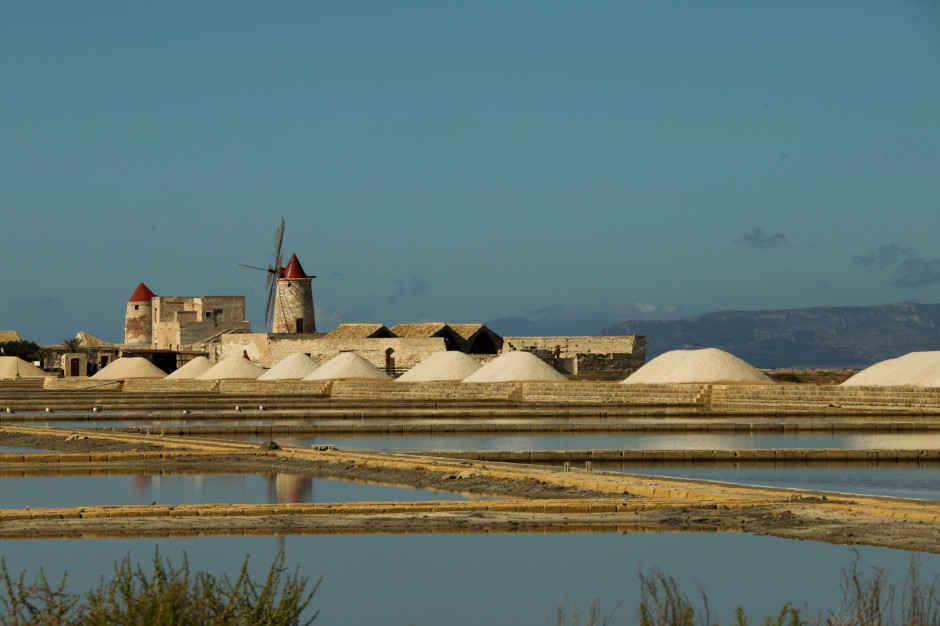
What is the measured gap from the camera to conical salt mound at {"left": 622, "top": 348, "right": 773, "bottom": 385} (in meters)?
20.7

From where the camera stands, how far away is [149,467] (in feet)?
33.0

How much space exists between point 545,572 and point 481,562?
0.36 metres

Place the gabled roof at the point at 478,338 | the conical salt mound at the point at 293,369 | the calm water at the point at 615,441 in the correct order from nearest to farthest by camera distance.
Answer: the calm water at the point at 615,441 < the conical salt mound at the point at 293,369 < the gabled roof at the point at 478,338

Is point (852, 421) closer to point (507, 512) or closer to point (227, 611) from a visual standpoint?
point (507, 512)

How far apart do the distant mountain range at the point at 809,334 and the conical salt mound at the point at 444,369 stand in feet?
401

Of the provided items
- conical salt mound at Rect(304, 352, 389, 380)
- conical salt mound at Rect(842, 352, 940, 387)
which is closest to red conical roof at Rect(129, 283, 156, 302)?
conical salt mound at Rect(304, 352, 389, 380)

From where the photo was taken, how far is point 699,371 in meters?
20.9

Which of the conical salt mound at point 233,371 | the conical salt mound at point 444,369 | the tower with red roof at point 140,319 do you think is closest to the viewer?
the conical salt mound at point 444,369

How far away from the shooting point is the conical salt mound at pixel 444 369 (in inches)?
1001

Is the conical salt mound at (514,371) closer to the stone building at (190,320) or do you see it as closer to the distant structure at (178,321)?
the distant structure at (178,321)

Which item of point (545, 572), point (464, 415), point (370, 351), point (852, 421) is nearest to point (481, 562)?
point (545, 572)

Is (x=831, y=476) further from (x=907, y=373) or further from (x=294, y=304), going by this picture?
(x=294, y=304)

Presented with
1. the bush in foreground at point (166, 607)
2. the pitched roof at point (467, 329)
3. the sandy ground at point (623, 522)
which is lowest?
the sandy ground at point (623, 522)

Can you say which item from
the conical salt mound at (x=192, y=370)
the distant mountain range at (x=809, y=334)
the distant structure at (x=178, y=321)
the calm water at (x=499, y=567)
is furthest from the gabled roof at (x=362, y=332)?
the distant mountain range at (x=809, y=334)
